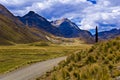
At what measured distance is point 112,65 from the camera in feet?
64.0

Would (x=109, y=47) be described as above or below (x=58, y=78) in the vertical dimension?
above

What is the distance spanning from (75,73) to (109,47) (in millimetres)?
6046

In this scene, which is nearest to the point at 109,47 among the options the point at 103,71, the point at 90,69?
the point at 90,69

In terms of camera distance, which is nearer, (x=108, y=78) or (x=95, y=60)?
(x=108, y=78)

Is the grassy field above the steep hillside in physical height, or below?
below

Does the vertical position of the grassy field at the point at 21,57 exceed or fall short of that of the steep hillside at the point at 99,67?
it falls short

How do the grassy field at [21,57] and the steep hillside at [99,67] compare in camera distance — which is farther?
the grassy field at [21,57]

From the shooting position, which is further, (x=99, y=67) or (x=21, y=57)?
(x=21, y=57)

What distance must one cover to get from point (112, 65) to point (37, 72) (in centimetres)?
1616

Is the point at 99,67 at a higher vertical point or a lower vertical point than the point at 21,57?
higher

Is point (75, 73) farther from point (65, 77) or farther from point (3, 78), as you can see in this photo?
point (3, 78)

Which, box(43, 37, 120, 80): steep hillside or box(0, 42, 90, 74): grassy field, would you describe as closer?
box(43, 37, 120, 80): steep hillside

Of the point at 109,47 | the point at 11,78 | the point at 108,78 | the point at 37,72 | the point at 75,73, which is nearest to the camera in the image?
the point at 108,78

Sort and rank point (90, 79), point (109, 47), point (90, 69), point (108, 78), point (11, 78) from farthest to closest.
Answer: point (11, 78)
point (109, 47)
point (90, 69)
point (90, 79)
point (108, 78)
